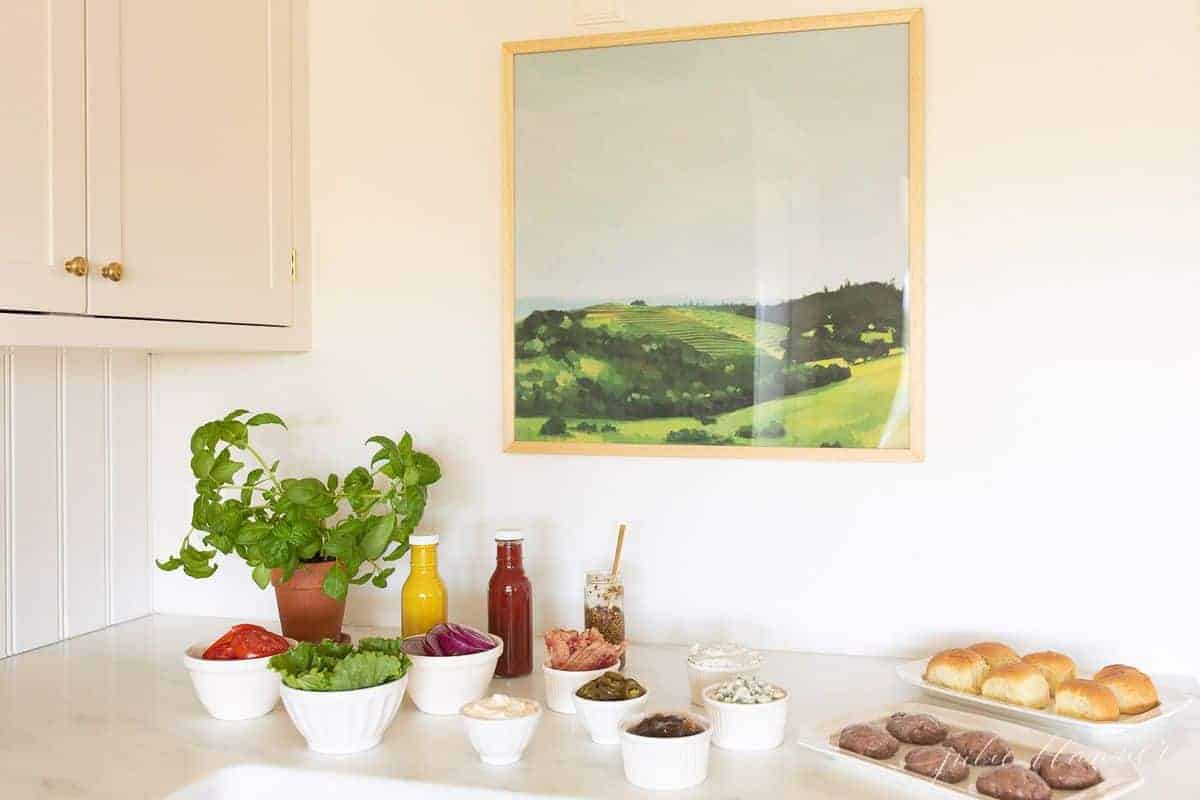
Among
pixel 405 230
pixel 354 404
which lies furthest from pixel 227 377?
pixel 405 230

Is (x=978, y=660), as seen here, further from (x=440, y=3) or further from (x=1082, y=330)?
(x=440, y=3)

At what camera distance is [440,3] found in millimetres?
2029

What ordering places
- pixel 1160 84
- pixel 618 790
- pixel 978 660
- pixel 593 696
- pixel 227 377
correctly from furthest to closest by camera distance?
pixel 227 377 < pixel 1160 84 < pixel 978 660 < pixel 593 696 < pixel 618 790

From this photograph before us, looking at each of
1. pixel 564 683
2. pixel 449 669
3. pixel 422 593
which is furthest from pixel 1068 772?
pixel 422 593

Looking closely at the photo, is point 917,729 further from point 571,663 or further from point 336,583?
point 336,583

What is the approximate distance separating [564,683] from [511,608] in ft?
0.65

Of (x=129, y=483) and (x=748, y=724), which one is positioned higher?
(x=129, y=483)

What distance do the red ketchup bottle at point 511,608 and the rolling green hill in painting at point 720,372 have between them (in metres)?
0.27

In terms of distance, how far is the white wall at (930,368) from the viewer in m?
1.73

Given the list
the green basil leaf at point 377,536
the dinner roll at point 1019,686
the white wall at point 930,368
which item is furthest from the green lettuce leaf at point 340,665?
the dinner roll at point 1019,686

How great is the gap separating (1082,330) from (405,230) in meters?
1.10

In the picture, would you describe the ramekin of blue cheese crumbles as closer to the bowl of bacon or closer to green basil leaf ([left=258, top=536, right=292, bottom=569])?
the bowl of bacon

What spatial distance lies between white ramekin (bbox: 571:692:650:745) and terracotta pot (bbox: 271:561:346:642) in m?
0.53

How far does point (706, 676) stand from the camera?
1579 mm
